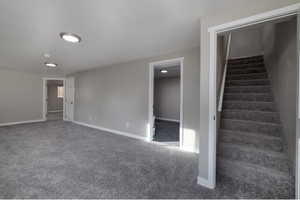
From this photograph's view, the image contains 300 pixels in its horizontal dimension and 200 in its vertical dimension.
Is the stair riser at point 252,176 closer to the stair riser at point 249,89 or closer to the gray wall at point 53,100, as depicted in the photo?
the stair riser at point 249,89

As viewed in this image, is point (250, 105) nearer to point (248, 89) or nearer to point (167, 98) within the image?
point (248, 89)

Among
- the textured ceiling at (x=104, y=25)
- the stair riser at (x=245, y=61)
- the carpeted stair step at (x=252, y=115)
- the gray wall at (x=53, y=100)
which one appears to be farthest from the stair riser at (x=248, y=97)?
the gray wall at (x=53, y=100)

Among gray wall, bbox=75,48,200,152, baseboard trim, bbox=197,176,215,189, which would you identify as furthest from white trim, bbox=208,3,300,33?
baseboard trim, bbox=197,176,215,189

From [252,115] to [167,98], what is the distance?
4.79m

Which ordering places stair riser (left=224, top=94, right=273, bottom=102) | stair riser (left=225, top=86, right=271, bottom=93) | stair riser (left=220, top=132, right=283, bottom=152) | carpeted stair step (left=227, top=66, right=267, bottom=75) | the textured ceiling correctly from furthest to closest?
carpeted stair step (left=227, top=66, right=267, bottom=75) < stair riser (left=225, top=86, right=271, bottom=93) < stair riser (left=224, top=94, right=273, bottom=102) < stair riser (left=220, top=132, right=283, bottom=152) < the textured ceiling

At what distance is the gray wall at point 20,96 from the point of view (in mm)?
5203

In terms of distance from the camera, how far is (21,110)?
5633 millimetres

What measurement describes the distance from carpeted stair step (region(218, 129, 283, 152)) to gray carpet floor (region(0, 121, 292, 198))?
63 cm

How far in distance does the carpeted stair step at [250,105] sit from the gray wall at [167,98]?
3.89m

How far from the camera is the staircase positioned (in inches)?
71.0

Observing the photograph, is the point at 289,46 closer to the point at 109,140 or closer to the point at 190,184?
the point at 190,184

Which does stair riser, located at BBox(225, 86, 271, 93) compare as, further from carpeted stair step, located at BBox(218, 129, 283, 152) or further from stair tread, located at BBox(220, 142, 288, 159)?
stair tread, located at BBox(220, 142, 288, 159)

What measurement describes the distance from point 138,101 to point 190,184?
8.22ft

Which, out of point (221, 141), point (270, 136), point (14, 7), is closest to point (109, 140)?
point (221, 141)
